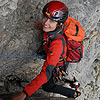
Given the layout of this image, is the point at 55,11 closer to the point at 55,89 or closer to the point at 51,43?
the point at 51,43

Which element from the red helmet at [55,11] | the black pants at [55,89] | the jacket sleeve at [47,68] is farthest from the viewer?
the black pants at [55,89]

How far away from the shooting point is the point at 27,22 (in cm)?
445

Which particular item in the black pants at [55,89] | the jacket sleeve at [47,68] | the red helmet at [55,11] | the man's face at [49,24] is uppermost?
the red helmet at [55,11]

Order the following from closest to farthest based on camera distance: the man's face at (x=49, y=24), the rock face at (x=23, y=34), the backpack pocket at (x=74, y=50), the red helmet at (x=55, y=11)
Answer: the red helmet at (x=55, y=11) < the man's face at (x=49, y=24) < the backpack pocket at (x=74, y=50) < the rock face at (x=23, y=34)

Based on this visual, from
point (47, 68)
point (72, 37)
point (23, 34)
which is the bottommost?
point (47, 68)

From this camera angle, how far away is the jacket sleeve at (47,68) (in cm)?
294

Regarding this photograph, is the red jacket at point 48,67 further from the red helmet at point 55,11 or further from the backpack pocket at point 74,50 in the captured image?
the red helmet at point 55,11

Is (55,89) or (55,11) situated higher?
(55,11)

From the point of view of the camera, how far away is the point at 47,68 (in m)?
3.09

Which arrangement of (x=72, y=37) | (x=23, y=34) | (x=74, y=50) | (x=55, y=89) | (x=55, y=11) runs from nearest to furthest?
(x=55, y=11) < (x=72, y=37) < (x=74, y=50) < (x=23, y=34) < (x=55, y=89)

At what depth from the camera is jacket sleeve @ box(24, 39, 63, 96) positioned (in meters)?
2.94

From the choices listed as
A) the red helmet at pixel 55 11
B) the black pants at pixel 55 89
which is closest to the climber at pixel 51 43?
the red helmet at pixel 55 11

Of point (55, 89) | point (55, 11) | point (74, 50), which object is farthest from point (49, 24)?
Answer: point (55, 89)

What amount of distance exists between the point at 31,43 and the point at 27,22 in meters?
0.70
